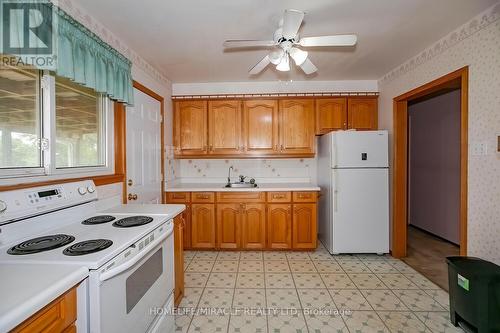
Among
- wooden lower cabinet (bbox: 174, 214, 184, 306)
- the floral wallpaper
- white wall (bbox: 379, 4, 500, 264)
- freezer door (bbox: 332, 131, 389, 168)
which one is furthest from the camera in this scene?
the floral wallpaper

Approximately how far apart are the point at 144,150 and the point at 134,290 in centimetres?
170

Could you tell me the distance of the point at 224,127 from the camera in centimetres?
345

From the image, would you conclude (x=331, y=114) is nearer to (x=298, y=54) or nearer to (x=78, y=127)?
(x=298, y=54)

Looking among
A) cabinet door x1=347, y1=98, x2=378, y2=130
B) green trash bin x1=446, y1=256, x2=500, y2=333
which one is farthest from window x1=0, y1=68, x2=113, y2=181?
cabinet door x1=347, y1=98, x2=378, y2=130

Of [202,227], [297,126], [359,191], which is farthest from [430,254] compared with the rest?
[202,227]

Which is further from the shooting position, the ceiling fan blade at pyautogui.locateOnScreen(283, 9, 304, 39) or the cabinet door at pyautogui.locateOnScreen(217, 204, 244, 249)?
the cabinet door at pyautogui.locateOnScreen(217, 204, 244, 249)

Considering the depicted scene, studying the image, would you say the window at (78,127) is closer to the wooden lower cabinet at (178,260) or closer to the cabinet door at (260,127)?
the wooden lower cabinet at (178,260)

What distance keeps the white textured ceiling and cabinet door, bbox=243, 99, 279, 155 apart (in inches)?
28.1

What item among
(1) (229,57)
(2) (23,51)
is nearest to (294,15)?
(1) (229,57)

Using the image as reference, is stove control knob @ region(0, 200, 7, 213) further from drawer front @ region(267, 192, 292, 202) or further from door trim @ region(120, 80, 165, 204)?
drawer front @ region(267, 192, 292, 202)

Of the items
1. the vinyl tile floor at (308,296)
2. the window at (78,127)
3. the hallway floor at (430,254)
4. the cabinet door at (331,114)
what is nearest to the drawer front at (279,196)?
the vinyl tile floor at (308,296)

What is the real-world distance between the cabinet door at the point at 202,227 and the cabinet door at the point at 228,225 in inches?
3.8

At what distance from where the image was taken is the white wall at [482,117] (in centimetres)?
177

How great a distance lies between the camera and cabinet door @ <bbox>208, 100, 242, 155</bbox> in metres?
3.44
